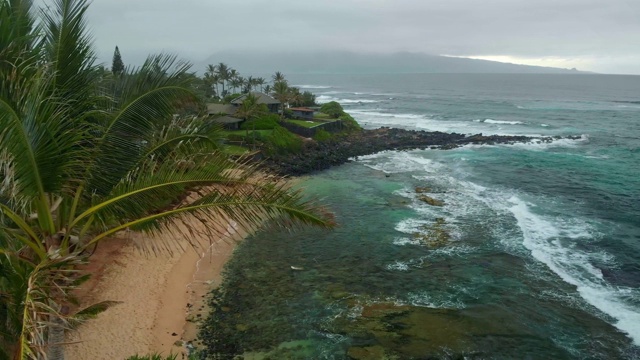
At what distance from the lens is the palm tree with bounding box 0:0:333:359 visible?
199 inches

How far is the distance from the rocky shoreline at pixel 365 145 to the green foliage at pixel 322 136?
2.95ft

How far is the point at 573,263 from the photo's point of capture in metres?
20.3

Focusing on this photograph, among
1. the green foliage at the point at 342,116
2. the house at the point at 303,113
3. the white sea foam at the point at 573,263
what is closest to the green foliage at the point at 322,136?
the green foliage at the point at 342,116

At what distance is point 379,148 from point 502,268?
29.9m

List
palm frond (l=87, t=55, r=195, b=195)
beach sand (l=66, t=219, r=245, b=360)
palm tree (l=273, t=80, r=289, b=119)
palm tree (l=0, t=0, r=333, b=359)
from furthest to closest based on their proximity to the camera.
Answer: palm tree (l=273, t=80, r=289, b=119) < beach sand (l=66, t=219, r=245, b=360) < palm frond (l=87, t=55, r=195, b=195) < palm tree (l=0, t=0, r=333, b=359)

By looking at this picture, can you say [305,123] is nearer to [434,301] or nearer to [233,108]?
[233,108]

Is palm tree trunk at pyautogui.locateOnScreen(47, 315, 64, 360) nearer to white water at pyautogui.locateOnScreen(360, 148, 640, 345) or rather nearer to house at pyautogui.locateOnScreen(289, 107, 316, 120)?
white water at pyautogui.locateOnScreen(360, 148, 640, 345)

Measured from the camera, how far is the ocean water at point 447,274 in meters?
14.3

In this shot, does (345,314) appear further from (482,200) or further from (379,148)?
(379,148)

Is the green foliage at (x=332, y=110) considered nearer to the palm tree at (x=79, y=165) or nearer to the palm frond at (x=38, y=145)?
the palm tree at (x=79, y=165)

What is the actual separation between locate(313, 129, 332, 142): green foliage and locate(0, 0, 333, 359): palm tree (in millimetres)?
40776

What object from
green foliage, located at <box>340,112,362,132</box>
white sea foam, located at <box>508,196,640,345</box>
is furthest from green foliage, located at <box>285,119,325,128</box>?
white sea foam, located at <box>508,196,640,345</box>

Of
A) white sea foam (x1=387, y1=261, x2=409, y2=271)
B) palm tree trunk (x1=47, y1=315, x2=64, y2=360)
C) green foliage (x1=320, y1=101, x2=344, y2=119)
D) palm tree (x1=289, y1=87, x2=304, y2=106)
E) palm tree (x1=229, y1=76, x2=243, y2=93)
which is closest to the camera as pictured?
palm tree trunk (x1=47, y1=315, x2=64, y2=360)

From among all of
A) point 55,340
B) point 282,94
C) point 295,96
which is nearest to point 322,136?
point 282,94
